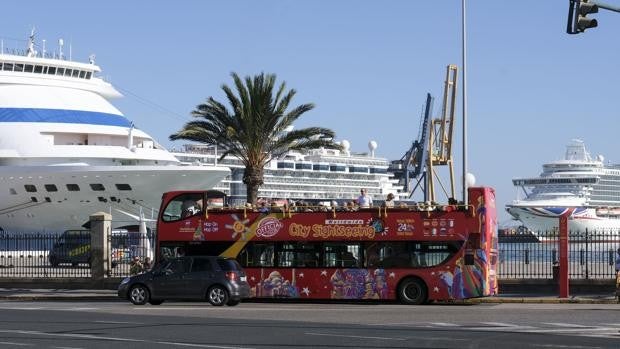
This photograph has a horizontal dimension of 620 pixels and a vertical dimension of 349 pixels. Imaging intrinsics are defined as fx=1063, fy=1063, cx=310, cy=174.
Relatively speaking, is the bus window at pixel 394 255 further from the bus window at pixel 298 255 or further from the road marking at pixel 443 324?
the road marking at pixel 443 324

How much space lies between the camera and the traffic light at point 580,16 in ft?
54.4

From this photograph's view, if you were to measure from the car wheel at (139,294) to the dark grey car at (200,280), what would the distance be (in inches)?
10.8

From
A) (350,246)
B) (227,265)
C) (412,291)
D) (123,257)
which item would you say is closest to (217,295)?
(227,265)

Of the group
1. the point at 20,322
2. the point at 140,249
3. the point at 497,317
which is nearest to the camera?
the point at 20,322

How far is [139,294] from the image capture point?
25625 millimetres

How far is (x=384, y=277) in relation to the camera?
25.7m

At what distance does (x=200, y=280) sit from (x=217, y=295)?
54cm

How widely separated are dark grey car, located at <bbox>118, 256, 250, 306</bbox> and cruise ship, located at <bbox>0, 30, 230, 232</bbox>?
106 ft

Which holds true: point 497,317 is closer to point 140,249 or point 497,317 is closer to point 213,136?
point 140,249

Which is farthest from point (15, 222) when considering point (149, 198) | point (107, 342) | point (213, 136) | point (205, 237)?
point (107, 342)

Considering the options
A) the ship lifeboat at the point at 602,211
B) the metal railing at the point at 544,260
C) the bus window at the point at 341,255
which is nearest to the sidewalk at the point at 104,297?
the metal railing at the point at 544,260

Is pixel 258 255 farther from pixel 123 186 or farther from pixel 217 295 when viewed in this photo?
pixel 123 186

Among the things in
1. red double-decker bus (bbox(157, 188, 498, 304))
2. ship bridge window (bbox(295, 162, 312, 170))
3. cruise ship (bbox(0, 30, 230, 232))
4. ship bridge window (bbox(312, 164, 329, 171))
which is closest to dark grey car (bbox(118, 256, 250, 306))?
red double-decker bus (bbox(157, 188, 498, 304))

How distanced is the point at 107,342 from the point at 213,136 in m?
24.3
